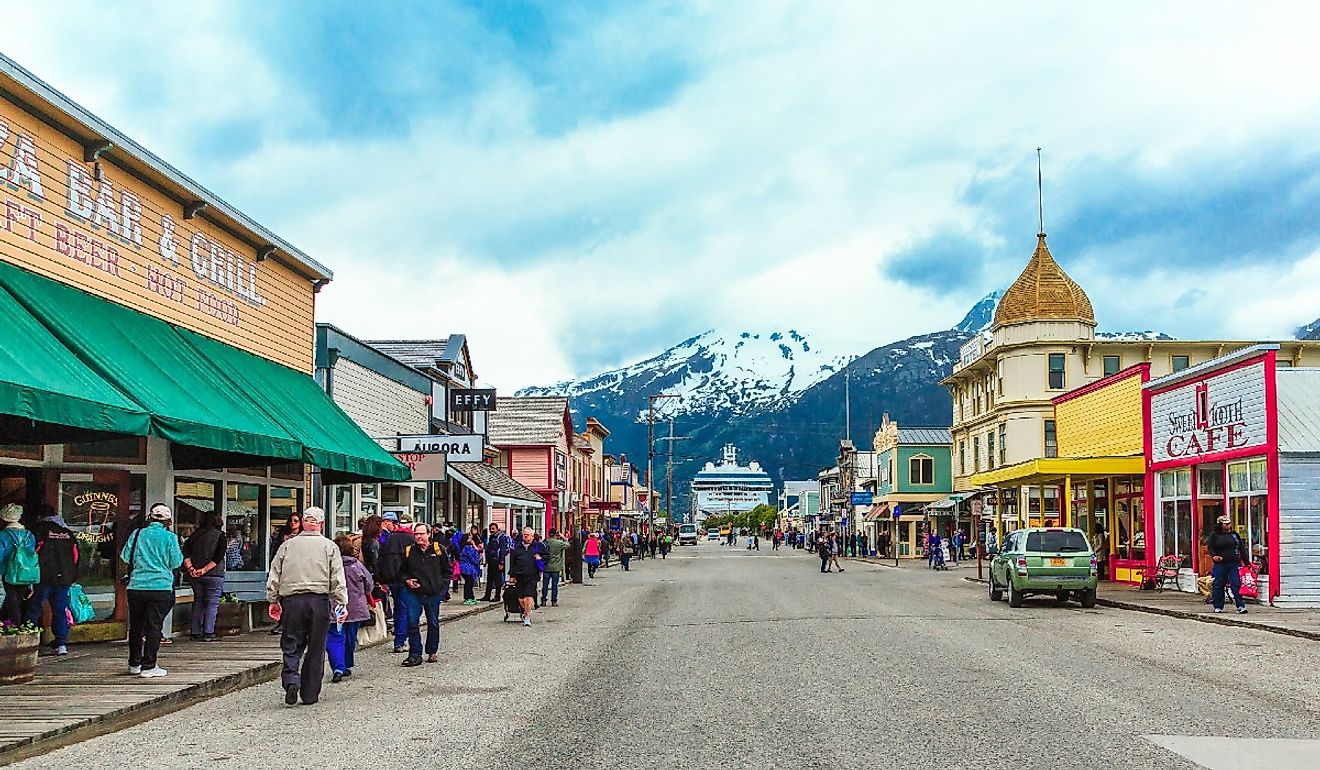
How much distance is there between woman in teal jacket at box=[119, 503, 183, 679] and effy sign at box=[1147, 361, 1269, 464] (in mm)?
20185

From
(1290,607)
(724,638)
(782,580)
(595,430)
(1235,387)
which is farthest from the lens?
(595,430)

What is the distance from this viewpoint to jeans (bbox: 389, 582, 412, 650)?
1538 centimetres

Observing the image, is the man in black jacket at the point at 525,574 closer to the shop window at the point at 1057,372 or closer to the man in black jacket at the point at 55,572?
the man in black jacket at the point at 55,572

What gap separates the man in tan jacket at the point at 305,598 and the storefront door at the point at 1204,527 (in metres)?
21.7

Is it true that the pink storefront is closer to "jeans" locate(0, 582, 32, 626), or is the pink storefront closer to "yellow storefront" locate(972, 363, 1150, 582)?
"yellow storefront" locate(972, 363, 1150, 582)

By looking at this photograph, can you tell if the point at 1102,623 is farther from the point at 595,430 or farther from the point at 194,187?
the point at 595,430

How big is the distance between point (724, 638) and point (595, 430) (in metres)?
68.7

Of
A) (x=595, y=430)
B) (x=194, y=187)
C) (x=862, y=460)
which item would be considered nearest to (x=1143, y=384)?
(x=194, y=187)

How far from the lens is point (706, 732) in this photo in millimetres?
9883

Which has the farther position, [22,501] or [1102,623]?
[1102,623]

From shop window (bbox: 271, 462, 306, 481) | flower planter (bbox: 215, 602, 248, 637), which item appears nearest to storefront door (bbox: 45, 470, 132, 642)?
flower planter (bbox: 215, 602, 248, 637)

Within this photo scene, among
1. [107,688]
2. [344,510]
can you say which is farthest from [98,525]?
[344,510]

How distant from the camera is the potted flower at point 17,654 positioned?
39.4ft

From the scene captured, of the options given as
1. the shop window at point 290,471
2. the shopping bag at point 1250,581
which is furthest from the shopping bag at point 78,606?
the shopping bag at point 1250,581
